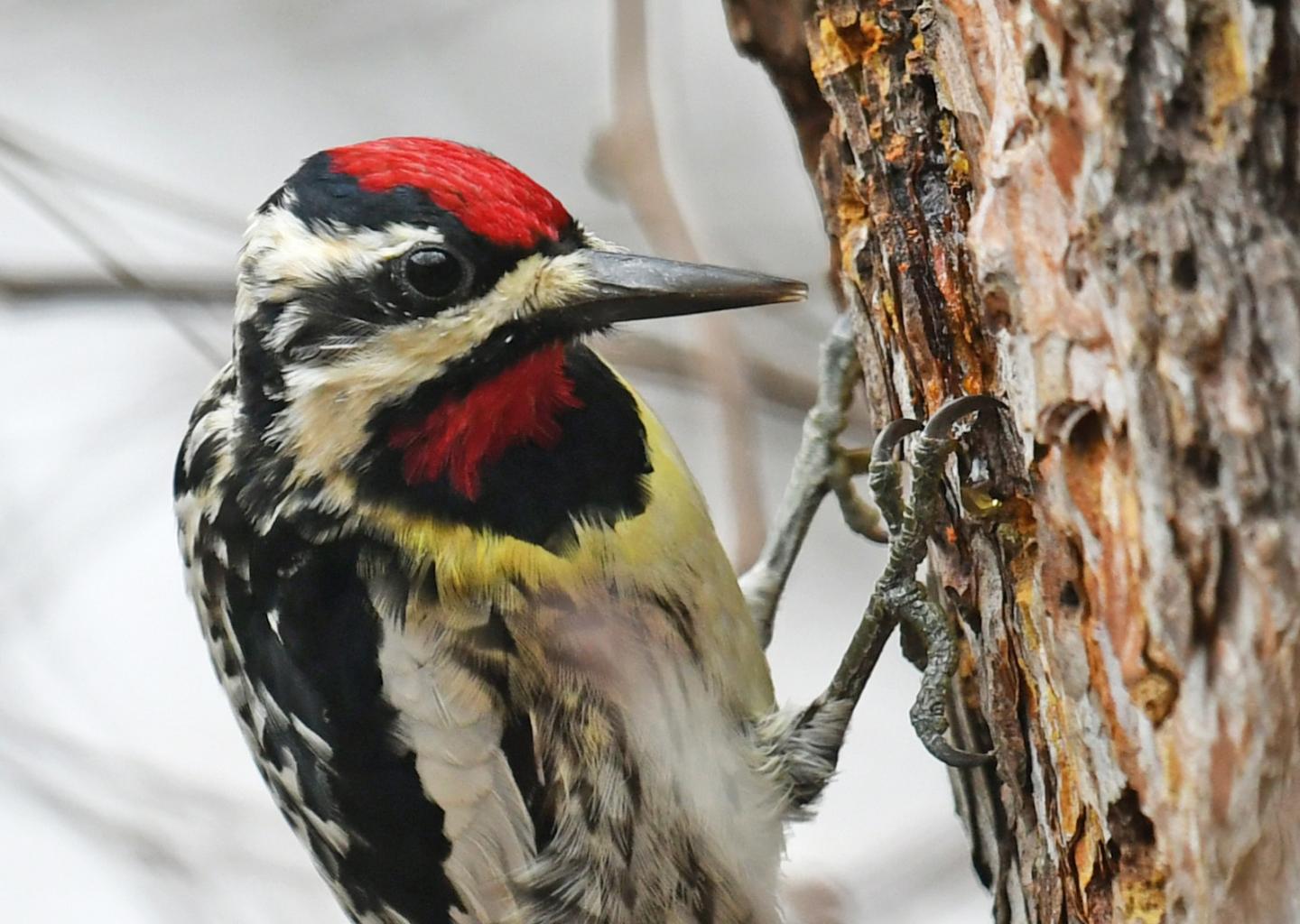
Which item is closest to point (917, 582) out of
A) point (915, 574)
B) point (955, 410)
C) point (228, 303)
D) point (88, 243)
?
point (915, 574)

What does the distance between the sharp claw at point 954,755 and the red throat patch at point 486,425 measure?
0.66 meters

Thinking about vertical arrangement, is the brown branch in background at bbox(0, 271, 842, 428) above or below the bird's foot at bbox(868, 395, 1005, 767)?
above

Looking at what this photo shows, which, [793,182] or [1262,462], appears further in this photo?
[793,182]

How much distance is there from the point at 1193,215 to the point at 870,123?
2.22 ft

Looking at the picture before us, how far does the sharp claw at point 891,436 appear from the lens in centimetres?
189

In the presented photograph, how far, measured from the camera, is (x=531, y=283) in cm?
196

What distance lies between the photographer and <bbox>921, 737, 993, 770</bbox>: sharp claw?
1.86 metres

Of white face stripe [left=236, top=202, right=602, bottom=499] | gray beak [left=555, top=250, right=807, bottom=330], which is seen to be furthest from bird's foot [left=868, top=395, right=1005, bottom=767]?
white face stripe [left=236, top=202, right=602, bottom=499]

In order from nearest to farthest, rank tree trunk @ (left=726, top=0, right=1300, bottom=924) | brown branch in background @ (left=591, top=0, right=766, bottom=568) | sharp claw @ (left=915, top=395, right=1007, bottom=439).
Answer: tree trunk @ (left=726, top=0, right=1300, bottom=924)
sharp claw @ (left=915, top=395, right=1007, bottom=439)
brown branch in background @ (left=591, top=0, right=766, bottom=568)

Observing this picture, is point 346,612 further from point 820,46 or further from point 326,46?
point 326,46

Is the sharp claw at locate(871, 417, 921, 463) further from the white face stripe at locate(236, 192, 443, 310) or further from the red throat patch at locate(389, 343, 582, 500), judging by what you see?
the white face stripe at locate(236, 192, 443, 310)

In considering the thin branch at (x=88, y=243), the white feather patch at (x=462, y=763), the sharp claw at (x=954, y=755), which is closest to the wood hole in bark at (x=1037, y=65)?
the sharp claw at (x=954, y=755)

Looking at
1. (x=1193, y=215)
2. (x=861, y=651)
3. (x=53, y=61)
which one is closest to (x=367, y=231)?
(x=861, y=651)

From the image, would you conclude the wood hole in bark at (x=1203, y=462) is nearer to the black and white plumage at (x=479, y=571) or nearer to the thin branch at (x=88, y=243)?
the black and white plumage at (x=479, y=571)
